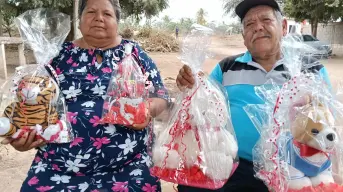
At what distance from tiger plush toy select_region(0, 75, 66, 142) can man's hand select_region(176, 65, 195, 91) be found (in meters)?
0.70

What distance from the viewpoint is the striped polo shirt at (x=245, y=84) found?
2.08 m

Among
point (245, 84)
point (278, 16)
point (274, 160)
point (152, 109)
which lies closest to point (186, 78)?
point (152, 109)

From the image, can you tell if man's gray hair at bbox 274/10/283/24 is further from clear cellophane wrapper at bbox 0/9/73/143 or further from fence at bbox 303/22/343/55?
fence at bbox 303/22/343/55

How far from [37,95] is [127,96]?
0.47m

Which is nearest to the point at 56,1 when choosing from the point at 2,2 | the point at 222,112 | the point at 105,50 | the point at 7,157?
the point at 2,2

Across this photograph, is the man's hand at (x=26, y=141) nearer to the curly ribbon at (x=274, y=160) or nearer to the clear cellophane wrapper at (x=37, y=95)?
the clear cellophane wrapper at (x=37, y=95)

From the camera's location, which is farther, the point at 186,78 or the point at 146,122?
the point at 146,122

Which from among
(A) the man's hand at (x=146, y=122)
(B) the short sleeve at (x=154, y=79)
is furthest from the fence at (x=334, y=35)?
(A) the man's hand at (x=146, y=122)

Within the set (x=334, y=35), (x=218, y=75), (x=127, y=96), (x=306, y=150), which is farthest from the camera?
(x=334, y=35)

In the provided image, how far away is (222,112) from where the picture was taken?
6.06 feet

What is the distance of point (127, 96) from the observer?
6.52ft

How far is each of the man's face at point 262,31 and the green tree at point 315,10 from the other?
739 inches

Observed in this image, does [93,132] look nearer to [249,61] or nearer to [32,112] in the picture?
[32,112]

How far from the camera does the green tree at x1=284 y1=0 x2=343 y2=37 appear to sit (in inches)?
790
